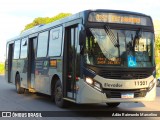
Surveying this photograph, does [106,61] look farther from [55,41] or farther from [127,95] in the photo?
[55,41]

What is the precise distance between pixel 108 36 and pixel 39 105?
432 centimetres

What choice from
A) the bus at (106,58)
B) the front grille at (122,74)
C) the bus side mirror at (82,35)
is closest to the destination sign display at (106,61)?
the bus at (106,58)

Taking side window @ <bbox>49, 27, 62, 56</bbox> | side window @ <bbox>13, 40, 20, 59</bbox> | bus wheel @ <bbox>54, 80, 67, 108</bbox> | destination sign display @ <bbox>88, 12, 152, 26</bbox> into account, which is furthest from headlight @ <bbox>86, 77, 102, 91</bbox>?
side window @ <bbox>13, 40, 20, 59</bbox>

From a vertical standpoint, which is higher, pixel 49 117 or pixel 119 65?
pixel 119 65

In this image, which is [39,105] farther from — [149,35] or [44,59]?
[149,35]

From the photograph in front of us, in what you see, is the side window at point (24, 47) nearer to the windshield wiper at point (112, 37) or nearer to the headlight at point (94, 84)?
the windshield wiper at point (112, 37)

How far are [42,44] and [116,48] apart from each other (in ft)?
16.0

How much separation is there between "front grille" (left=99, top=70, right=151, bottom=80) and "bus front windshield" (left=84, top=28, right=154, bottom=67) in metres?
0.21

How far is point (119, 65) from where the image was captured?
11.1 meters

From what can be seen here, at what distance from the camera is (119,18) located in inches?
458

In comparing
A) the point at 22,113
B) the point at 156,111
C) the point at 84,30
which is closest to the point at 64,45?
the point at 84,30

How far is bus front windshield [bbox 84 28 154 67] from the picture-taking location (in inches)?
436

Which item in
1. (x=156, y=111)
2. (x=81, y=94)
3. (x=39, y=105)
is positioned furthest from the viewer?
(x=39, y=105)

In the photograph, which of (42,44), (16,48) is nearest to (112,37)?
(42,44)
